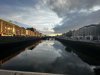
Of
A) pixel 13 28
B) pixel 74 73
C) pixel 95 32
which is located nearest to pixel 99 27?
pixel 95 32

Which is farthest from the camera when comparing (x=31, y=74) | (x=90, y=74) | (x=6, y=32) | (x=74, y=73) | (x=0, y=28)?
(x=6, y=32)

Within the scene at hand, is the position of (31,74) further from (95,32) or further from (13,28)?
(95,32)

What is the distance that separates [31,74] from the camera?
880 centimetres

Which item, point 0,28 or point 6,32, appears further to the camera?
point 6,32

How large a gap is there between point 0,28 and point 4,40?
3354 centimetres

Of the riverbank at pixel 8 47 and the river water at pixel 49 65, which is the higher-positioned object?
the riverbank at pixel 8 47

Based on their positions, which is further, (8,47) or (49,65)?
(8,47)

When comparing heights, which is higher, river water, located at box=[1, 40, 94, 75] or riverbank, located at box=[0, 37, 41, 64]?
riverbank, located at box=[0, 37, 41, 64]

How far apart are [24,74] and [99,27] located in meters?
154

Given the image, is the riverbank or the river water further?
the riverbank

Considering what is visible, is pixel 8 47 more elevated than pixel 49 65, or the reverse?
pixel 8 47

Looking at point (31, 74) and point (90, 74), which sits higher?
point (31, 74)

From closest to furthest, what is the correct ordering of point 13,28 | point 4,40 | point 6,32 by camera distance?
point 4,40
point 6,32
point 13,28

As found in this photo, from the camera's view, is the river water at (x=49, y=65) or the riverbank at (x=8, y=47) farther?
the riverbank at (x=8, y=47)
